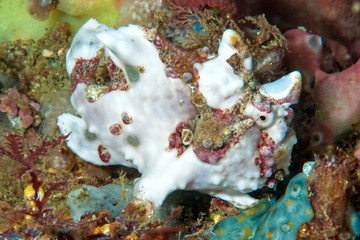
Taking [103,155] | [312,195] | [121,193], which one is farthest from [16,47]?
[312,195]

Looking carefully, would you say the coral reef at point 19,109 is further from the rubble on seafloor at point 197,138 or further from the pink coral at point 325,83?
the pink coral at point 325,83

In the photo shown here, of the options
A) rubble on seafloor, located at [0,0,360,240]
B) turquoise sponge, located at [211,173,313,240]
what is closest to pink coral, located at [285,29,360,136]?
rubble on seafloor, located at [0,0,360,240]

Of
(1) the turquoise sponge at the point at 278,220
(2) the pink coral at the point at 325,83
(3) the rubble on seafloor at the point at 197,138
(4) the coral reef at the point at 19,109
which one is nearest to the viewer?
(1) the turquoise sponge at the point at 278,220

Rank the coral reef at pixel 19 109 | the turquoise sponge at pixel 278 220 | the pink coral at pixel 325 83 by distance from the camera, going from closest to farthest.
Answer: the turquoise sponge at pixel 278 220 → the pink coral at pixel 325 83 → the coral reef at pixel 19 109

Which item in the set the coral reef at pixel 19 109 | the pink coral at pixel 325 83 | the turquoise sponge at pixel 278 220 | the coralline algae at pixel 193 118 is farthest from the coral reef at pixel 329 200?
the coral reef at pixel 19 109

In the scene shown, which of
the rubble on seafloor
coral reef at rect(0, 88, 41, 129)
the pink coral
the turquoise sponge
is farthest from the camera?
coral reef at rect(0, 88, 41, 129)

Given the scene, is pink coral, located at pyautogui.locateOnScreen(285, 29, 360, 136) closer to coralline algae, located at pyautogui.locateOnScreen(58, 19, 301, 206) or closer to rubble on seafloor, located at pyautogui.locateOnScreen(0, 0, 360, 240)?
rubble on seafloor, located at pyautogui.locateOnScreen(0, 0, 360, 240)

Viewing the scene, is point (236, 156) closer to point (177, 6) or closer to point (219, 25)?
point (219, 25)
